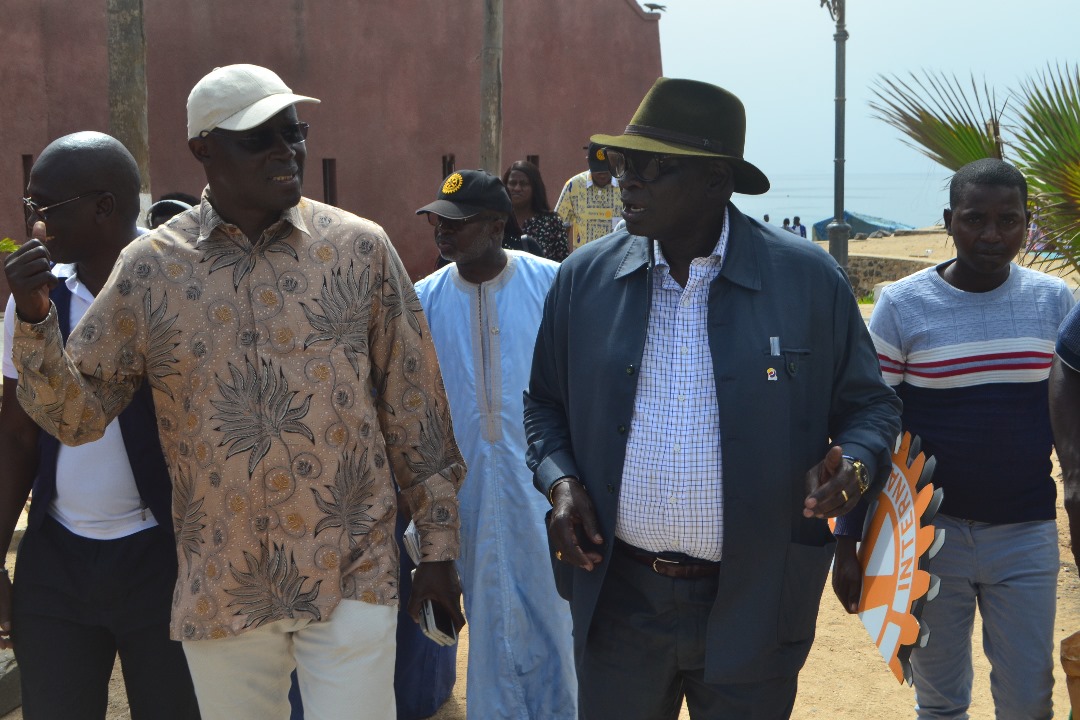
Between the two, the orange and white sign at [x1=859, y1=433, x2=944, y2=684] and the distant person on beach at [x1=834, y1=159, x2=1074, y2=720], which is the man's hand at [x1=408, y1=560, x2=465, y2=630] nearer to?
the orange and white sign at [x1=859, y1=433, x2=944, y2=684]

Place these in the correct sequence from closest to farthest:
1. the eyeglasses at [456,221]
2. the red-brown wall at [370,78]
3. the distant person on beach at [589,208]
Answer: the eyeglasses at [456,221], the distant person on beach at [589,208], the red-brown wall at [370,78]

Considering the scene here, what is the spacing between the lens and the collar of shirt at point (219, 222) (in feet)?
9.50

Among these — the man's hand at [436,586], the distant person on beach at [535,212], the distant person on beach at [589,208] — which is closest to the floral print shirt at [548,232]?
the distant person on beach at [535,212]

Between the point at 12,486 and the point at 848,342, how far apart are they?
2.17 meters

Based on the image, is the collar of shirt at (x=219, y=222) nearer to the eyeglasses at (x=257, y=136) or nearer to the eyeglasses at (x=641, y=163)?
the eyeglasses at (x=257, y=136)

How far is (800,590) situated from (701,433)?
0.44 meters

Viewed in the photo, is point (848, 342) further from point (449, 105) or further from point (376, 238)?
point (449, 105)

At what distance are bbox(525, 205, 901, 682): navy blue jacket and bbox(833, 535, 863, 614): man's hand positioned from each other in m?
0.19

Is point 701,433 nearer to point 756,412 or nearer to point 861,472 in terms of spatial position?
point 756,412

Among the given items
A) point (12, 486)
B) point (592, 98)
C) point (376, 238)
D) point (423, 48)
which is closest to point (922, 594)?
point (376, 238)

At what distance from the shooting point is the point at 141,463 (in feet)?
10.2

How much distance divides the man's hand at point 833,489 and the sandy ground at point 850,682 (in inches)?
100

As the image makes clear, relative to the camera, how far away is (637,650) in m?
2.95

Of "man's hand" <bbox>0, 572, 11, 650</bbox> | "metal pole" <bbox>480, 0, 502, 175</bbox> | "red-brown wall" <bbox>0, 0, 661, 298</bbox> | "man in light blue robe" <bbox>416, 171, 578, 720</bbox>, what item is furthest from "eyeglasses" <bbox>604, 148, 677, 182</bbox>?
"red-brown wall" <bbox>0, 0, 661, 298</bbox>
